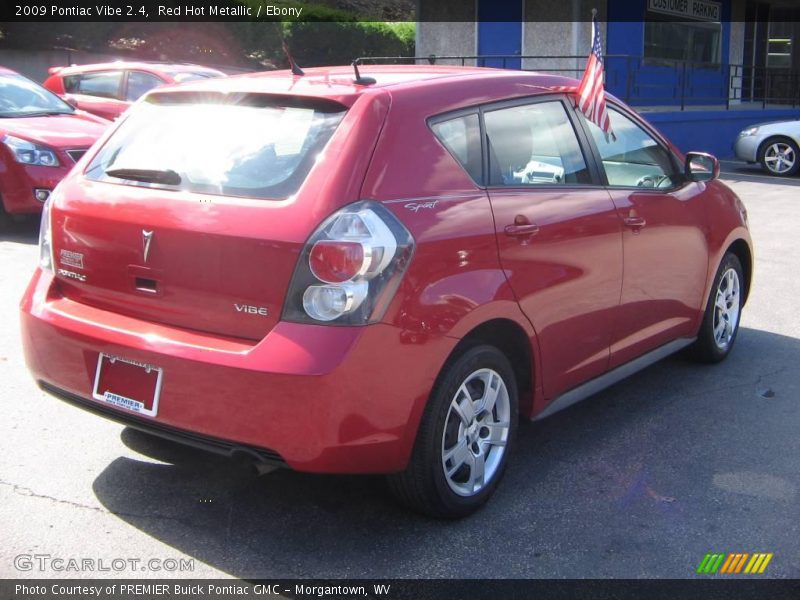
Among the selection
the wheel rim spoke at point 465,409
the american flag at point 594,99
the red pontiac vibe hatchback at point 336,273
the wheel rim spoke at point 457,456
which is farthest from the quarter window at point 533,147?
the wheel rim spoke at point 457,456

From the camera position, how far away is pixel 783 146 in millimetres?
16453

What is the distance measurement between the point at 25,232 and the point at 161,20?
16.3m

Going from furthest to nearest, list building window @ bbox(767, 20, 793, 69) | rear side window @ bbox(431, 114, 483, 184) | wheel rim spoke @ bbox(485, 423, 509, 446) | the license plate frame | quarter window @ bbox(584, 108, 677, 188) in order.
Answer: building window @ bbox(767, 20, 793, 69), quarter window @ bbox(584, 108, 677, 188), wheel rim spoke @ bbox(485, 423, 509, 446), rear side window @ bbox(431, 114, 483, 184), the license plate frame

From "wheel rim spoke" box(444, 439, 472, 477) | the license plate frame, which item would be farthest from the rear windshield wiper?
"wheel rim spoke" box(444, 439, 472, 477)

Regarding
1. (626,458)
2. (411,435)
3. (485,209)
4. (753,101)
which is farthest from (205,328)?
(753,101)

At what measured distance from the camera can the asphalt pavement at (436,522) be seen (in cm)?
340

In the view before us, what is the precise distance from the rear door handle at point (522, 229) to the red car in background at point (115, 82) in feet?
30.1

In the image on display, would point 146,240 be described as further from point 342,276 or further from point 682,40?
point 682,40

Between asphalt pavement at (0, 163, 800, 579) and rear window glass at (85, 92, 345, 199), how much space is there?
1263 millimetres

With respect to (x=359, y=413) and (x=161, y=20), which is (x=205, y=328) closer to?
(x=359, y=413)

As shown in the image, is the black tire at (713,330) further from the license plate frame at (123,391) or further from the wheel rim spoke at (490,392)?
the license plate frame at (123,391)

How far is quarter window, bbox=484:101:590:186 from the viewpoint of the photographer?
156 inches

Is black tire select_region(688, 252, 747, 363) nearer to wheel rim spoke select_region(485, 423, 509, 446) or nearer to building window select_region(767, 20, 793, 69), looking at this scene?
wheel rim spoke select_region(485, 423, 509, 446)

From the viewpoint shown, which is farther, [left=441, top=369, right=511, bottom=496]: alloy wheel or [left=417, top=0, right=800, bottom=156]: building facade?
[left=417, top=0, right=800, bottom=156]: building facade
